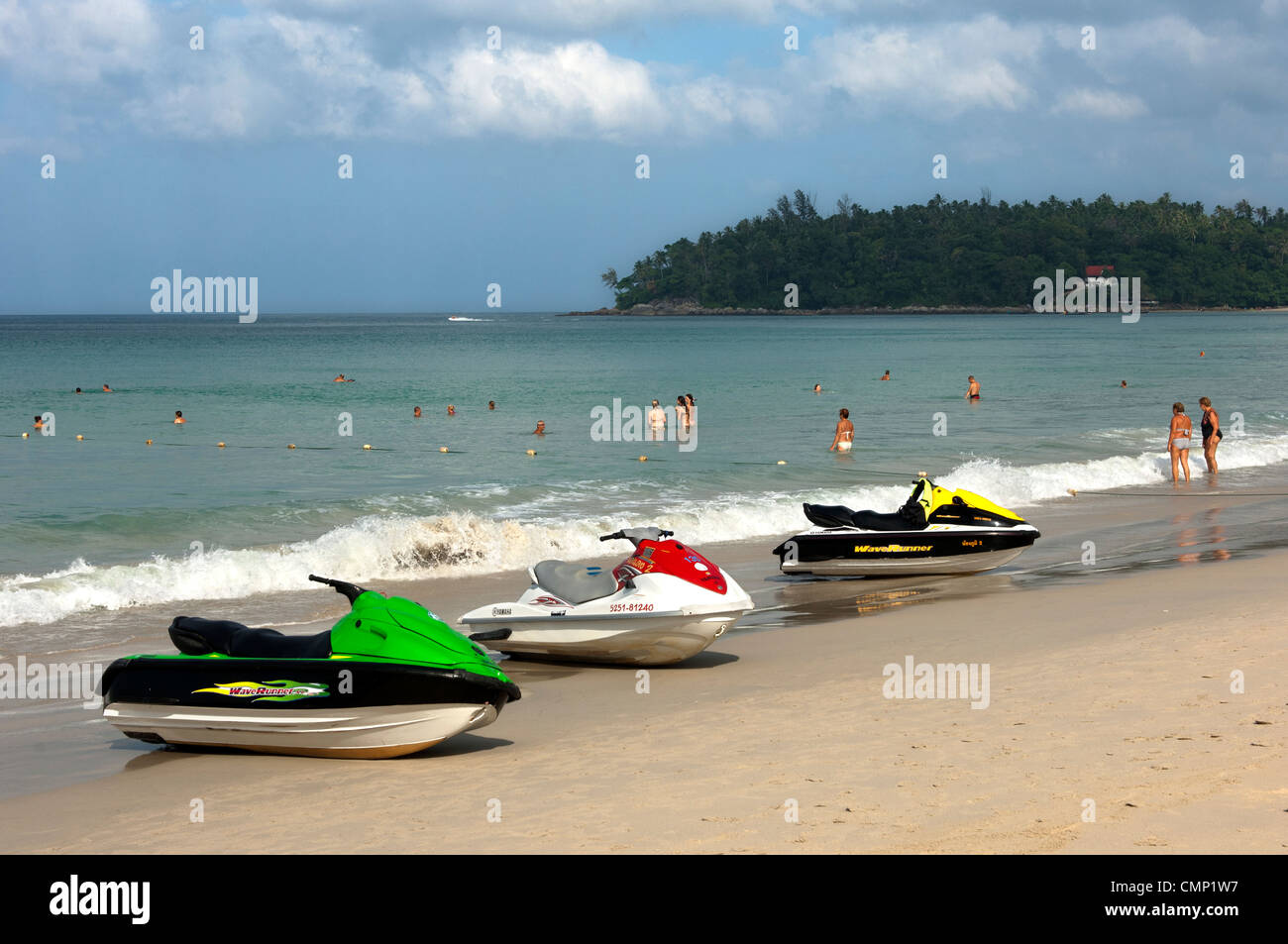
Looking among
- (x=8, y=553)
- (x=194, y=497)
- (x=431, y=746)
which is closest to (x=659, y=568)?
(x=431, y=746)

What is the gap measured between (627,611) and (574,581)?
584mm

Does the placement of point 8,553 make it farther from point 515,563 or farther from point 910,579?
point 910,579

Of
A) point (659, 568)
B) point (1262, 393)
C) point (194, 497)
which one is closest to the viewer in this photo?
point (659, 568)

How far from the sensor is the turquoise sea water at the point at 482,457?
50.7ft

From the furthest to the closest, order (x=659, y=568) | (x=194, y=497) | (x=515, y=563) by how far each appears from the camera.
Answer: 1. (x=194, y=497)
2. (x=515, y=563)
3. (x=659, y=568)

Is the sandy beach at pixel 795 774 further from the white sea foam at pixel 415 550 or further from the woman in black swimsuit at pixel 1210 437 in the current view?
the woman in black swimsuit at pixel 1210 437

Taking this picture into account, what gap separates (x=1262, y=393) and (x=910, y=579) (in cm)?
3791

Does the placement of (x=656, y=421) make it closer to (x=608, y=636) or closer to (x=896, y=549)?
(x=896, y=549)

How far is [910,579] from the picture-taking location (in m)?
14.0

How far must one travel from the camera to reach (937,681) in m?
8.49

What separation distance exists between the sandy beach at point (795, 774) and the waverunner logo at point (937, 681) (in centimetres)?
12

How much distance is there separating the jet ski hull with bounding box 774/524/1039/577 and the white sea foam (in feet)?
11.9

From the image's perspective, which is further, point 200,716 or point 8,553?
point 8,553

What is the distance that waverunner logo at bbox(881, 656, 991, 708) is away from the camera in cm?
802
